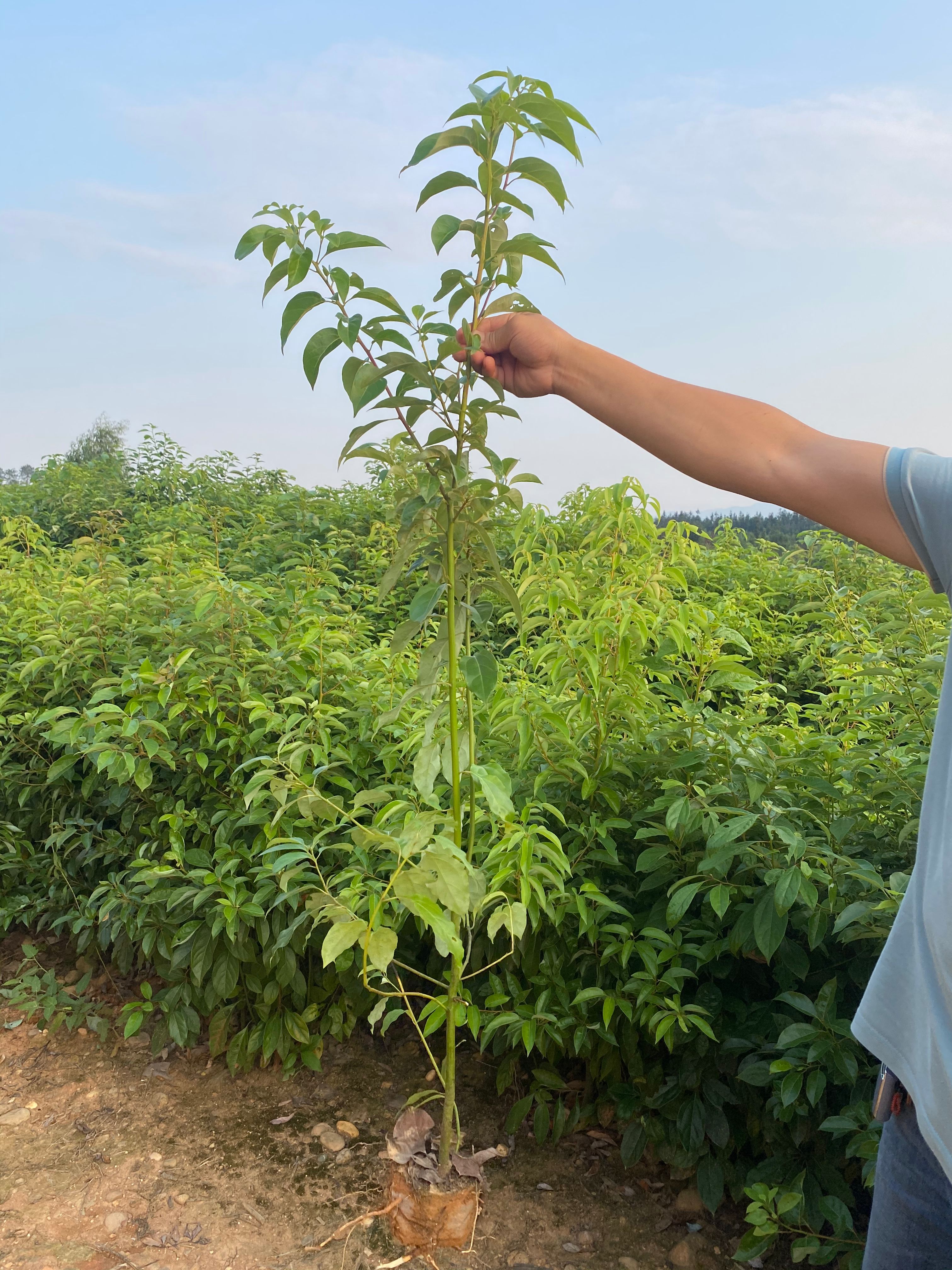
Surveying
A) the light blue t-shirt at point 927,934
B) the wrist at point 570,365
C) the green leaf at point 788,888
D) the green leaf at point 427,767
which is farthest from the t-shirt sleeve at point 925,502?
the green leaf at point 427,767

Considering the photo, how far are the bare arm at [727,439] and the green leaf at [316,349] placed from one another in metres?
0.27

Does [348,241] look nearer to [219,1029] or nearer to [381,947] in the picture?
[381,947]

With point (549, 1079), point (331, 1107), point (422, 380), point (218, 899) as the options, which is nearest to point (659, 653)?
point (422, 380)

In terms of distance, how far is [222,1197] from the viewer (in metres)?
2.26

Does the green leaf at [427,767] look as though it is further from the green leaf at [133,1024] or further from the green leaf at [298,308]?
the green leaf at [133,1024]

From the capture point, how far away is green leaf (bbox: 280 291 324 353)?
1360 mm

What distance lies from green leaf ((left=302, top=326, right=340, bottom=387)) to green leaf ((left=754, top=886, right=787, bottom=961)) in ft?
4.38

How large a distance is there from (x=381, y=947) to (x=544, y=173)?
1260mm

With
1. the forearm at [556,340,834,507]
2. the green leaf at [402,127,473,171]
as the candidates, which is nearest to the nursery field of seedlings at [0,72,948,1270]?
the green leaf at [402,127,473,171]

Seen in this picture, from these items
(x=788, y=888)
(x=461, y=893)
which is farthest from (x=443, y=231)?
(x=788, y=888)

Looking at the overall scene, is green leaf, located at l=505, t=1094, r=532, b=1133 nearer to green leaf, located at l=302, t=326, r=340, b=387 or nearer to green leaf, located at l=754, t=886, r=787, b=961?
green leaf, located at l=754, t=886, r=787, b=961

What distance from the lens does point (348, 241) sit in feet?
4.50

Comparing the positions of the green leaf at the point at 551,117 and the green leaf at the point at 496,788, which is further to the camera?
the green leaf at the point at 496,788

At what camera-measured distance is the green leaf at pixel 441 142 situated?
1303mm
